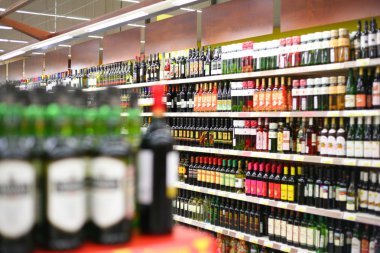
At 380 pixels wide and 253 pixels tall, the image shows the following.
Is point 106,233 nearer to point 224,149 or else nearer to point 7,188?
point 7,188

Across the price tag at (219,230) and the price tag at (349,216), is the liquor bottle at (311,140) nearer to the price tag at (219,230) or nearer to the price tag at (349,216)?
the price tag at (349,216)

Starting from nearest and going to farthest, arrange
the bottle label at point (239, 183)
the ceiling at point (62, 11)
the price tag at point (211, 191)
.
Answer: the bottle label at point (239, 183)
the price tag at point (211, 191)
the ceiling at point (62, 11)

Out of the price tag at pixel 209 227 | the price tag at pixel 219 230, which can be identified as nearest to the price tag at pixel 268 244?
the price tag at pixel 219 230

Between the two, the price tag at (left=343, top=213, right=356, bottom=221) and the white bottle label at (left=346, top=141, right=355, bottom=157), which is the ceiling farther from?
the price tag at (left=343, top=213, right=356, bottom=221)

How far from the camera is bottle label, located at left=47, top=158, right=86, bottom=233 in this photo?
119 cm

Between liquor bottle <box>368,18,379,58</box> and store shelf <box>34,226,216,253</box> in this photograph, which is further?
liquor bottle <box>368,18,379,58</box>

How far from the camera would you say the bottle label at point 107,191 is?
125cm

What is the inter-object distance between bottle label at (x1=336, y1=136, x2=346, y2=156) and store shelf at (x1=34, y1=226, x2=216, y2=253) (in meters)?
2.81

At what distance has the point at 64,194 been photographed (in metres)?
1.20

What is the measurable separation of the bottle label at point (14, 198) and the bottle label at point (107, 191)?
18 centimetres

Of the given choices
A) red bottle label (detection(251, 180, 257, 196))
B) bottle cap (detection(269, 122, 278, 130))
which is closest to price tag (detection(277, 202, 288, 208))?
red bottle label (detection(251, 180, 257, 196))

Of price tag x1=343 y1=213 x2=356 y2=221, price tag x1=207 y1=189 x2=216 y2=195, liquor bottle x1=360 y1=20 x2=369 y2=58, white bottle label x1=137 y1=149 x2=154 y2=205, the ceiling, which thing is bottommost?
price tag x1=207 y1=189 x2=216 y2=195

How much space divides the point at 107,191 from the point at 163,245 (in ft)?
0.76

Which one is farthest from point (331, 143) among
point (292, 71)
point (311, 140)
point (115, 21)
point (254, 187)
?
point (115, 21)
